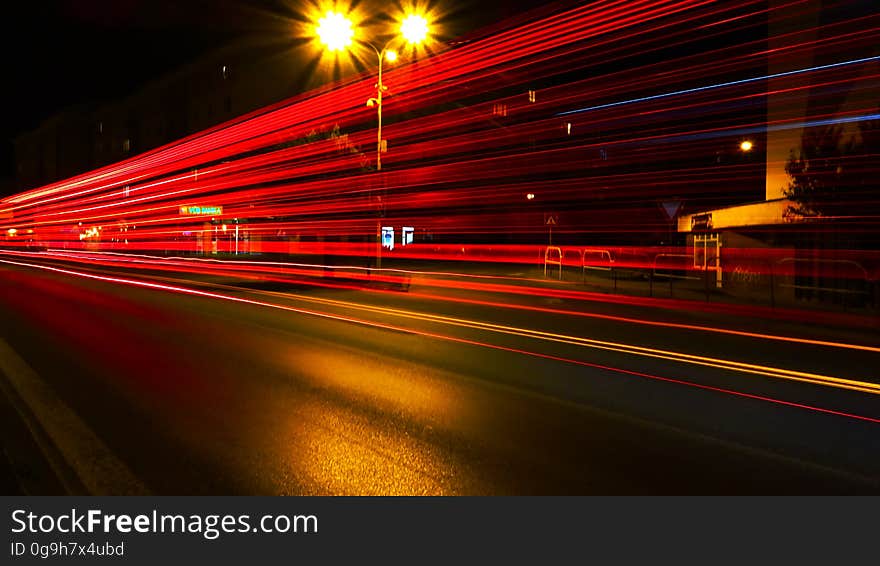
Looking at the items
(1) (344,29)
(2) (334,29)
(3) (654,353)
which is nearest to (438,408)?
(3) (654,353)

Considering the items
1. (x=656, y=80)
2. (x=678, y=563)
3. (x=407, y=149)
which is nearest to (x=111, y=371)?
(x=678, y=563)

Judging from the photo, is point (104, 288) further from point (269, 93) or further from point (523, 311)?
point (269, 93)

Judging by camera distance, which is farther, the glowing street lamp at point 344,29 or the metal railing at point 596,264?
the metal railing at point 596,264

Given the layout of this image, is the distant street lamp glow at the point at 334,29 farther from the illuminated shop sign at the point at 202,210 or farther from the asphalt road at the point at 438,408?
the illuminated shop sign at the point at 202,210

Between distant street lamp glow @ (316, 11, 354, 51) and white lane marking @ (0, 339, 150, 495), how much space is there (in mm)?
12411

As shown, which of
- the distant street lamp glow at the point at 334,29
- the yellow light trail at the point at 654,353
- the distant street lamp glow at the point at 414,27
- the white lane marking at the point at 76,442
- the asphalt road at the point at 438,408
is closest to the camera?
the white lane marking at the point at 76,442

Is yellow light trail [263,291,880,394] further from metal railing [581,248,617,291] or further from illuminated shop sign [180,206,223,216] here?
illuminated shop sign [180,206,223,216]

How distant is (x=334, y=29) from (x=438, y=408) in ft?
44.5

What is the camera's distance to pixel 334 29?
16.5m

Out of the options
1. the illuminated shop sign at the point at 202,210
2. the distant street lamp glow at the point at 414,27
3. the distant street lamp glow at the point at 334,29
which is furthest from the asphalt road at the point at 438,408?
the illuminated shop sign at the point at 202,210

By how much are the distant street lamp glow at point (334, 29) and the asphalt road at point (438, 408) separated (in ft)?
29.4

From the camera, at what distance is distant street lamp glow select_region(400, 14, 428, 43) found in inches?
669

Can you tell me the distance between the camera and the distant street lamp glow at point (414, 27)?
669 inches

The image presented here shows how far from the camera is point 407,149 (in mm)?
31672
